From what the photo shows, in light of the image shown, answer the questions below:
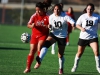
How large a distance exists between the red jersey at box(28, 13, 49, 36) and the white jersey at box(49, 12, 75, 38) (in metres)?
0.15

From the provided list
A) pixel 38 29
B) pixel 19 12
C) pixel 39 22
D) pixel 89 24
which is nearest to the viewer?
pixel 39 22

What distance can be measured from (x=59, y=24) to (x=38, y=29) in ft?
1.90

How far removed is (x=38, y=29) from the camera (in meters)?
11.4

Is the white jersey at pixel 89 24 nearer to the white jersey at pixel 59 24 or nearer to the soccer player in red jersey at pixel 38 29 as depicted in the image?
the white jersey at pixel 59 24

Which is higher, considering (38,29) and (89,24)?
(89,24)

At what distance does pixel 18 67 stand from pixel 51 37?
157cm

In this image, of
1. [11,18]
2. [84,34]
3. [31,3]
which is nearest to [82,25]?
[84,34]

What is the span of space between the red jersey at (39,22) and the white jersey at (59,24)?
15 centimetres

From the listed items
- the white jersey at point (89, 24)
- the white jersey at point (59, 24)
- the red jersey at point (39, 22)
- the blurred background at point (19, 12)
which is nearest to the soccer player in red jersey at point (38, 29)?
the red jersey at point (39, 22)

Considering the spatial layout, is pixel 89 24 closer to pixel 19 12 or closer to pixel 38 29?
pixel 38 29

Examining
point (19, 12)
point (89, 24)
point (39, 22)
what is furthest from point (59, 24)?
point (19, 12)

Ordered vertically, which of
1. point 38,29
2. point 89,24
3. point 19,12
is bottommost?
point 19,12

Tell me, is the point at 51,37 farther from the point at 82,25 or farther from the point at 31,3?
the point at 31,3

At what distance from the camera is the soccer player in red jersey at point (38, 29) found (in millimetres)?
11194
